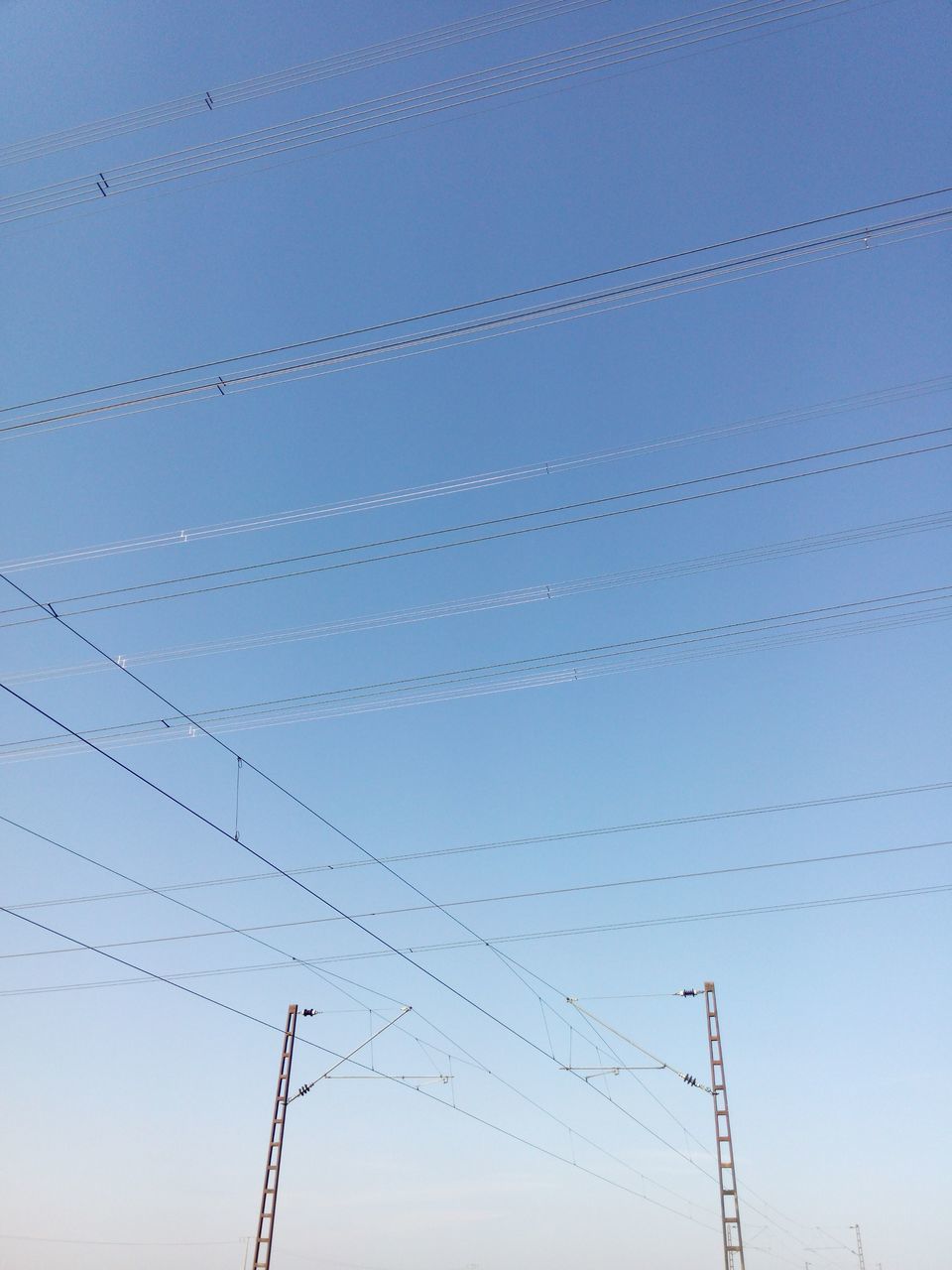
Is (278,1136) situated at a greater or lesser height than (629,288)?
lesser

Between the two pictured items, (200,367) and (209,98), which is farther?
(209,98)

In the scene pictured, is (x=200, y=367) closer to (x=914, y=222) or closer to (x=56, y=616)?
(x=56, y=616)

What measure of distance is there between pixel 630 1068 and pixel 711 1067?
2432mm

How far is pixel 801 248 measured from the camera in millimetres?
14516

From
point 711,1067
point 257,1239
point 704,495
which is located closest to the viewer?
point 704,495

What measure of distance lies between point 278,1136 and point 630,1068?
10.6 metres

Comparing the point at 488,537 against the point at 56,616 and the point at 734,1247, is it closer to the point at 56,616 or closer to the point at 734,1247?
the point at 56,616

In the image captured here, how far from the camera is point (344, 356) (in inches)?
608

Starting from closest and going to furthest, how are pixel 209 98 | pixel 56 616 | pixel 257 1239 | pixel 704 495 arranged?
1. pixel 56 616
2. pixel 209 98
3. pixel 704 495
4. pixel 257 1239

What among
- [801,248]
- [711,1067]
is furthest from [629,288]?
A: [711,1067]

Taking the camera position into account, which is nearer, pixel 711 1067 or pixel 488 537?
pixel 488 537

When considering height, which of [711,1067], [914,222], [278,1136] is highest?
[914,222]

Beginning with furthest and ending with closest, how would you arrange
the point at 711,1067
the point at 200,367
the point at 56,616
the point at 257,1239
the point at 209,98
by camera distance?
the point at 711,1067
the point at 257,1239
the point at 209,98
the point at 200,367
the point at 56,616

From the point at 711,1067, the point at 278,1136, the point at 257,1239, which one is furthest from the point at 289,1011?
the point at 711,1067
